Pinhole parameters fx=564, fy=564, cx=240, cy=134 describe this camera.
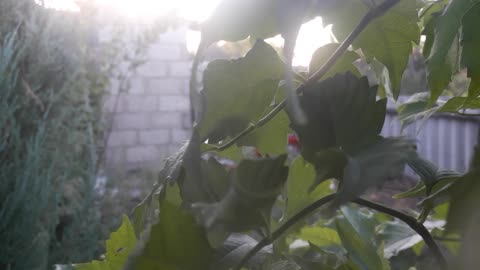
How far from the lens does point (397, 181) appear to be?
17.2 feet

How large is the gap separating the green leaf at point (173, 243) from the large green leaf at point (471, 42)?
0.20 m

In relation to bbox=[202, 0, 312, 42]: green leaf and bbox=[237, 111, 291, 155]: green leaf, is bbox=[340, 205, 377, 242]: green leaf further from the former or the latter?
bbox=[202, 0, 312, 42]: green leaf

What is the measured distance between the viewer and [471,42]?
35 cm

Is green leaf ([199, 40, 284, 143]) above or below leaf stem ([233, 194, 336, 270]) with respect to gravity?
above

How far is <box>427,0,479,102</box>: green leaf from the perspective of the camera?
345mm

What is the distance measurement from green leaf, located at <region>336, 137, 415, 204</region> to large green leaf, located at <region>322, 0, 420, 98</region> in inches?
4.8

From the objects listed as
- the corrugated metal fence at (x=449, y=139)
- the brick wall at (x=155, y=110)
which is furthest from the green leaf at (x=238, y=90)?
the brick wall at (x=155, y=110)

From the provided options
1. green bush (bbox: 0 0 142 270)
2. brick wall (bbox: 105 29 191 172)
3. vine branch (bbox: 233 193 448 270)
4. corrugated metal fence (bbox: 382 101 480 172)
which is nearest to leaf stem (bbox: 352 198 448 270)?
vine branch (bbox: 233 193 448 270)

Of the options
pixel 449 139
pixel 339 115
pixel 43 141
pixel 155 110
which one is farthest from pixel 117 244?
pixel 155 110

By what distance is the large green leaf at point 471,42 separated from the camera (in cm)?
34

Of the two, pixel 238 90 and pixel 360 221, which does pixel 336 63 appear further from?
pixel 360 221

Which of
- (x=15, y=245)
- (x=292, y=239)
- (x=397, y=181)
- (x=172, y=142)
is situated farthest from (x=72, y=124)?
(x=397, y=181)

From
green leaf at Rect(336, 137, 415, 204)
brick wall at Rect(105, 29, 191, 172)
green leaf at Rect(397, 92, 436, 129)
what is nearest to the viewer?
green leaf at Rect(336, 137, 415, 204)

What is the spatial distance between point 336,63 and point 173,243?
172mm
